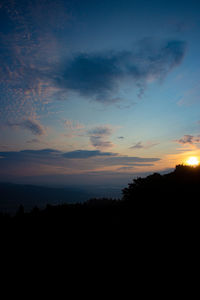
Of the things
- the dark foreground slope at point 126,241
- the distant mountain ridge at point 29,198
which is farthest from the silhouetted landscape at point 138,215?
the distant mountain ridge at point 29,198

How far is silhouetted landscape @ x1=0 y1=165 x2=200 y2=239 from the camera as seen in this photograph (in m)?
10.4

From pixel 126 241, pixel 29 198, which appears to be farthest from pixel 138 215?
pixel 29 198

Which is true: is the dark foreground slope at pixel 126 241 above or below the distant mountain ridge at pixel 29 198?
above

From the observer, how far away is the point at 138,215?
12.3 meters

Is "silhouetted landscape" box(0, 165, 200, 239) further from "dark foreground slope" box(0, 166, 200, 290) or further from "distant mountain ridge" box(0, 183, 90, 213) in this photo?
"distant mountain ridge" box(0, 183, 90, 213)

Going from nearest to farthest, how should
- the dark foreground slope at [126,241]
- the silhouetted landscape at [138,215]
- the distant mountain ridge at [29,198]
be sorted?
the dark foreground slope at [126,241]
the silhouetted landscape at [138,215]
the distant mountain ridge at [29,198]

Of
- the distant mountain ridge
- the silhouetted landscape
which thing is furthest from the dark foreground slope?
the distant mountain ridge

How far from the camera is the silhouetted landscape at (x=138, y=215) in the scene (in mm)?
10391

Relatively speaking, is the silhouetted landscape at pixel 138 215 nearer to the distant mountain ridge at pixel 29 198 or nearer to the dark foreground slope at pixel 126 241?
the dark foreground slope at pixel 126 241

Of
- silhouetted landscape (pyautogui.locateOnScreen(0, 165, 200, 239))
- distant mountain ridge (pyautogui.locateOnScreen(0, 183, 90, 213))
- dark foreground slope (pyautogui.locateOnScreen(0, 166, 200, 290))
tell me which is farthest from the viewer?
distant mountain ridge (pyautogui.locateOnScreen(0, 183, 90, 213))

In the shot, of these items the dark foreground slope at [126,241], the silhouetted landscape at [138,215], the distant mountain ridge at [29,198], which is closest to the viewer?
the dark foreground slope at [126,241]

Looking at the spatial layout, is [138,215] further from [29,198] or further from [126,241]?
[29,198]

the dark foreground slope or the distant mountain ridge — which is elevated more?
the dark foreground slope

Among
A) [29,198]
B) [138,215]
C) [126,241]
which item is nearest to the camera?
[126,241]
